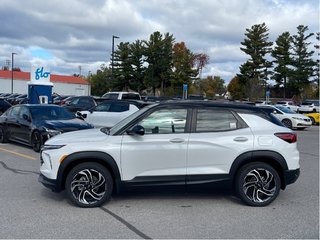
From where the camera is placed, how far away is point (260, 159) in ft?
20.1

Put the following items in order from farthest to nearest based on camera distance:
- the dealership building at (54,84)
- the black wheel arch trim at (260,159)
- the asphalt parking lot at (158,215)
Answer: the dealership building at (54,84)
the black wheel arch trim at (260,159)
the asphalt parking lot at (158,215)

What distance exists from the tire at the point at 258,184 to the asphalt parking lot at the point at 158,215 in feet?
0.50

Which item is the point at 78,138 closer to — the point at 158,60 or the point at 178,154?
the point at 178,154

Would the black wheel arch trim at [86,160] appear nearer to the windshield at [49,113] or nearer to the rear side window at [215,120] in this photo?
the rear side window at [215,120]

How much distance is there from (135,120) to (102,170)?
34.7 inches

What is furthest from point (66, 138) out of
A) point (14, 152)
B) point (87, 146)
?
point (14, 152)

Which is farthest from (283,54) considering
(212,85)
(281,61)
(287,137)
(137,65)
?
(287,137)

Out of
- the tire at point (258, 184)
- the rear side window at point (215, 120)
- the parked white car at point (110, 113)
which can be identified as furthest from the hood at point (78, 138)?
the parked white car at point (110, 113)

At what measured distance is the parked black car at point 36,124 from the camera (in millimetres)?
10852

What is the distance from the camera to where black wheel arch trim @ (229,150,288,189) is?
5.95m

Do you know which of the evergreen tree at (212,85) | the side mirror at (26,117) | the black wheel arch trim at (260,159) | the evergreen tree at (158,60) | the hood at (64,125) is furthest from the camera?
the evergreen tree at (212,85)

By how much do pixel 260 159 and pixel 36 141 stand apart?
7076mm

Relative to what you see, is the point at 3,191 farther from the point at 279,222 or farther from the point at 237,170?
the point at 279,222

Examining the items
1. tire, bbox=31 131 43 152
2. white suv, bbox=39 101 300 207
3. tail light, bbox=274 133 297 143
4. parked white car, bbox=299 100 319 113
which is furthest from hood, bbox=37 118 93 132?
parked white car, bbox=299 100 319 113
